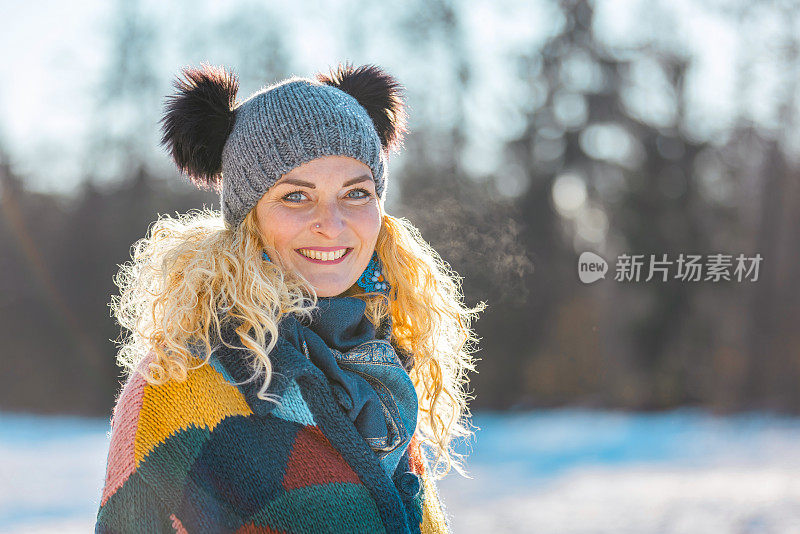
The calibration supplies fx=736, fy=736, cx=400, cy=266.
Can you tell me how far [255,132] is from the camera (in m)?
1.71

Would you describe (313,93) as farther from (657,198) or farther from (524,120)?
(657,198)

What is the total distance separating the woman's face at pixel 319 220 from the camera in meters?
1.68

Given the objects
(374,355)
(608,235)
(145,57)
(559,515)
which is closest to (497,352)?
(608,235)

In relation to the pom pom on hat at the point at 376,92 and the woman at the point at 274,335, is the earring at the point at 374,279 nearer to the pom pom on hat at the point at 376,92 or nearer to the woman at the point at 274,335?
the woman at the point at 274,335

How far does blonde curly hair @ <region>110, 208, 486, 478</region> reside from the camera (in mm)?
1567

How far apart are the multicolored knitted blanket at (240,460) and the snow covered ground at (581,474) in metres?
3.32

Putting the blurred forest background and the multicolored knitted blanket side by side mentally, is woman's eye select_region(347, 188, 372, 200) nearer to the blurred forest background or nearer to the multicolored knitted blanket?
the multicolored knitted blanket

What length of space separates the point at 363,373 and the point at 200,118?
72 centimetres

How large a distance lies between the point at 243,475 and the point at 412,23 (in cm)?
786

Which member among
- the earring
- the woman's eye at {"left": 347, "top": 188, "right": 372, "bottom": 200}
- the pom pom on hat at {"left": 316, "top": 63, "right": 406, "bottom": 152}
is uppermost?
the pom pom on hat at {"left": 316, "top": 63, "right": 406, "bottom": 152}
